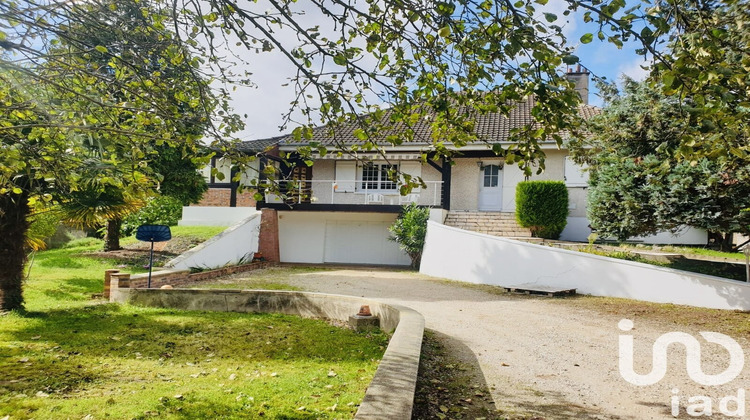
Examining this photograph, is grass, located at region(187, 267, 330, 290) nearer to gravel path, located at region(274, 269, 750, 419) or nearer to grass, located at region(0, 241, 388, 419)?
gravel path, located at region(274, 269, 750, 419)

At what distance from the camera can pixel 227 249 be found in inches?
652

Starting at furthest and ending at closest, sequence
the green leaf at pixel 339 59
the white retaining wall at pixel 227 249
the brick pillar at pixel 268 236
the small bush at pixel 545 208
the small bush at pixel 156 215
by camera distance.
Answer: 1. the small bush at pixel 156 215
2. the brick pillar at pixel 268 236
3. the small bush at pixel 545 208
4. the white retaining wall at pixel 227 249
5. the green leaf at pixel 339 59

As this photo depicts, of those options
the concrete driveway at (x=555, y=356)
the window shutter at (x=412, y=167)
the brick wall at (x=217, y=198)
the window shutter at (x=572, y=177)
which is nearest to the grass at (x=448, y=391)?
the concrete driveway at (x=555, y=356)

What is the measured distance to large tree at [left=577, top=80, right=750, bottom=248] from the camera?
9977mm

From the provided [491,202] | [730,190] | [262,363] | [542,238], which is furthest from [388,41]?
[491,202]

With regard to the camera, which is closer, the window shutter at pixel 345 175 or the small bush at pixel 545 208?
the small bush at pixel 545 208

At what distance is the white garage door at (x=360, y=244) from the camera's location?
2114cm

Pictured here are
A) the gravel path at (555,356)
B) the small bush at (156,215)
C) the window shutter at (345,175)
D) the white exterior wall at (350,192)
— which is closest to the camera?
the gravel path at (555,356)

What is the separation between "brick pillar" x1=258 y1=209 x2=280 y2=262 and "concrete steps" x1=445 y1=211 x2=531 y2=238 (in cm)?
661

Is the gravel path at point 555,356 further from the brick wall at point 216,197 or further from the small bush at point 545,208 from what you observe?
the brick wall at point 216,197

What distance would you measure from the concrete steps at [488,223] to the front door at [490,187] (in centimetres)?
105

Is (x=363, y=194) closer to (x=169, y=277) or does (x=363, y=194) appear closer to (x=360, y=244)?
(x=360, y=244)

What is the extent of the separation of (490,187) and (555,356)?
14.8 m

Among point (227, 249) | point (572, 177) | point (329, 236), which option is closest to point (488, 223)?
point (572, 177)
